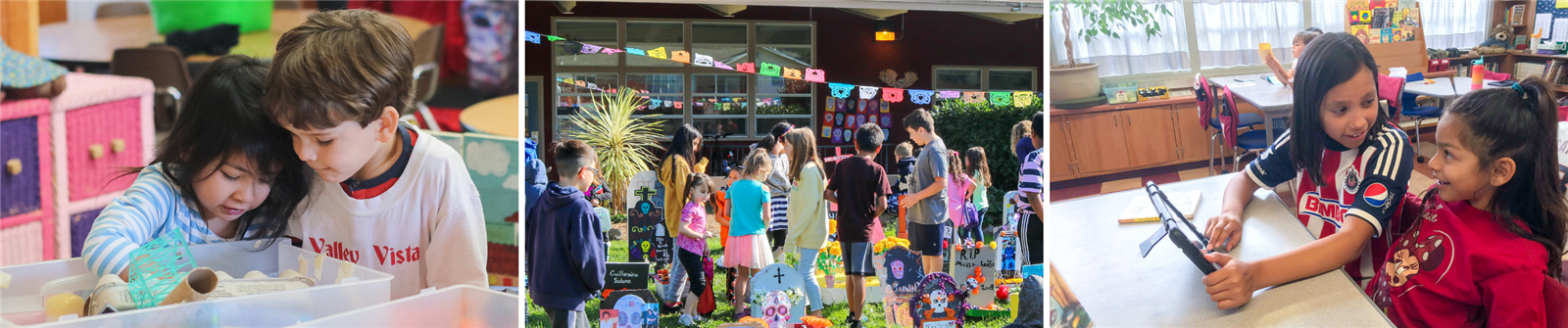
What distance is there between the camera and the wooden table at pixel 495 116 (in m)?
3.13

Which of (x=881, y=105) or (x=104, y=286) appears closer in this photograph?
(x=104, y=286)

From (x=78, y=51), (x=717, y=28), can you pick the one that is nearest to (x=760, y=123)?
(x=717, y=28)

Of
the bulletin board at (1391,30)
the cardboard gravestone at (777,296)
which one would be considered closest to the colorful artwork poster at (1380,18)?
the bulletin board at (1391,30)

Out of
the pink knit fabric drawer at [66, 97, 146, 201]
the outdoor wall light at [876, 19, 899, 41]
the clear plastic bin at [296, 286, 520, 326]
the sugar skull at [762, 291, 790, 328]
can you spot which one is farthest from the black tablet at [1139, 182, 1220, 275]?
the outdoor wall light at [876, 19, 899, 41]

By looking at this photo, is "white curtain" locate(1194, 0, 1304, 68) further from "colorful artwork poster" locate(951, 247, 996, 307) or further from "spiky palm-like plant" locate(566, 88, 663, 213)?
"spiky palm-like plant" locate(566, 88, 663, 213)

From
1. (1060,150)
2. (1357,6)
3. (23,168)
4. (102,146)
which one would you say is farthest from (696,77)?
(1357,6)

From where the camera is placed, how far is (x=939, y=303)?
4.37 metres

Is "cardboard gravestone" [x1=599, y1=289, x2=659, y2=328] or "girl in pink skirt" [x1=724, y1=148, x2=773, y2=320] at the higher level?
"girl in pink skirt" [x1=724, y1=148, x2=773, y2=320]

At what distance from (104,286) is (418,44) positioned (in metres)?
1.26

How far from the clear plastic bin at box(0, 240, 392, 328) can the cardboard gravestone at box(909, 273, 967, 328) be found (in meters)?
2.52

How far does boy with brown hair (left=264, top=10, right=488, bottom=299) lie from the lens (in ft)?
9.34

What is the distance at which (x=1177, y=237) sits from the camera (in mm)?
2918

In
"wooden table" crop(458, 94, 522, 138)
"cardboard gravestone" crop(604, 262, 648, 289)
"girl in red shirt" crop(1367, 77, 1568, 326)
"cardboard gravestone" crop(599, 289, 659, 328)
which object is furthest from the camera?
"cardboard gravestone" crop(604, 262, 648, 289)

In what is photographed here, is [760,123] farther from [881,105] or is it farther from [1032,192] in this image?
[1032,192]
